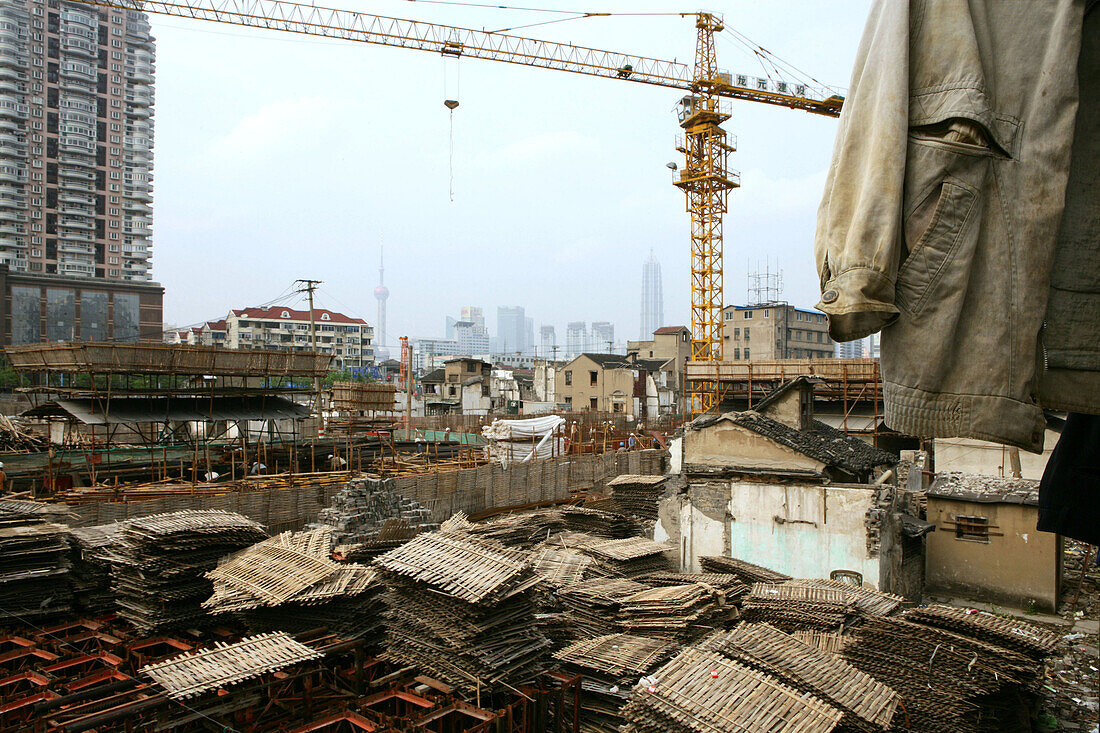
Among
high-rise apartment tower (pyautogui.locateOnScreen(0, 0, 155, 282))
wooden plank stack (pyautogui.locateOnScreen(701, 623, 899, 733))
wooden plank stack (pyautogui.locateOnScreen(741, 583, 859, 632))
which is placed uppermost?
high-rise apartment tower (pyautogui.locateOnScreen(0, 0, 155, 282))

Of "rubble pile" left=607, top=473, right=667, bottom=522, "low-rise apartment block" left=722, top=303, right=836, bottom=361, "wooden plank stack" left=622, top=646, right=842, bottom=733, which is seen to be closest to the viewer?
"wooden plank stack" left=622, top=646, right=842, bottom=733

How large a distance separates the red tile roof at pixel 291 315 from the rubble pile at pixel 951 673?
73420 mm

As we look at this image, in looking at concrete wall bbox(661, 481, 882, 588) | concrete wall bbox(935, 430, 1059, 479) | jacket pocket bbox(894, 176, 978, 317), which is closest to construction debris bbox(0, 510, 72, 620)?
concrete wall bbox(661, 481, 882, 588)

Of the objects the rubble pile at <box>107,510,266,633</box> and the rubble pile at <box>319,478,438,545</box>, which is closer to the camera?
the rubble pile at <box>107,510,266,633</box>

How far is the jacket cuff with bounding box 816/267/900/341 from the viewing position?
73.0 inches

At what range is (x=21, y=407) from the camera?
41.8 m

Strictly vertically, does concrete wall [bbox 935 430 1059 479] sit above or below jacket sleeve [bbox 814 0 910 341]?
below

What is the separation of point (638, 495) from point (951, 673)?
1464 cm

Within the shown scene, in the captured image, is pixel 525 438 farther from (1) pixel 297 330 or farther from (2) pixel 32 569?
(1) pixel 297 330

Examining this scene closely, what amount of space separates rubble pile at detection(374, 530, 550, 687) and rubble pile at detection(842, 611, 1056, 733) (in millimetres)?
4642

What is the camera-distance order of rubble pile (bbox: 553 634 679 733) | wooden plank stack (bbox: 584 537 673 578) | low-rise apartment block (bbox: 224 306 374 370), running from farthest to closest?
1. low-rise apartment block (bbox: 224 306 374 370)
2. wooden plank stack (bbox: 584 537 673 578)
3. rubble pile (bbox: 553 634 679 733)

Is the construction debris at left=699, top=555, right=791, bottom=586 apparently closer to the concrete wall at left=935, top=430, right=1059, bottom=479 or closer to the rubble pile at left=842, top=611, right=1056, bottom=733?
Answer: the rubble pile at left=842, top=611, right=1056, bottom=733

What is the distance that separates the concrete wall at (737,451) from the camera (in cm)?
1733

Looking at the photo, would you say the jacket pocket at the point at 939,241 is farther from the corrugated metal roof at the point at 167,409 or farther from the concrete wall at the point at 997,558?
the corrugated metal roof at the point at 167,409
